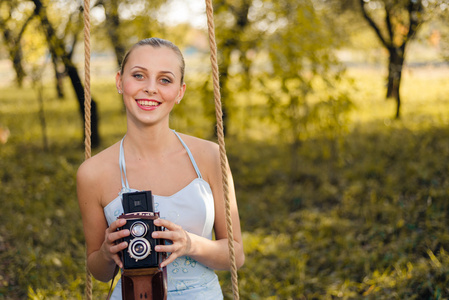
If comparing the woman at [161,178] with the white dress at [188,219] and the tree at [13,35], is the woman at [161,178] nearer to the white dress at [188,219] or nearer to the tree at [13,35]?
the white dress at [188,219]

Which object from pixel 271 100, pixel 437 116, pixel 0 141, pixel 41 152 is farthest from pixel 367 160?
pixel 0 141

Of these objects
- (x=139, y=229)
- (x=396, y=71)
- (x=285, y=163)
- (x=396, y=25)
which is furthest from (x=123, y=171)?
(x=396, y=25)

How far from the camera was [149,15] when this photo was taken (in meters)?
7.28

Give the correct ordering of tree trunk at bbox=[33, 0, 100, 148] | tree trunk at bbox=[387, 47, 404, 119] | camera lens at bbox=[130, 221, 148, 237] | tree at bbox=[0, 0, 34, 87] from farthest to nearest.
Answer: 1. tree trunk at bbox=[387, 47, 404, 119]
2. tree at bbox=[0, 0, 34, 87]
3. tree trunk at bbox=[33, 0, 100, 148]
4. camera lens at bbox=[130, 221, 148, 237]

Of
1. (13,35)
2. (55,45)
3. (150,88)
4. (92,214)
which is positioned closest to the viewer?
(150,88)

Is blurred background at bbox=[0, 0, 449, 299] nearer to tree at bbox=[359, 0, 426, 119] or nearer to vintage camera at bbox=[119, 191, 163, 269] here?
tree at bbox=[359, 0, 426, 119]

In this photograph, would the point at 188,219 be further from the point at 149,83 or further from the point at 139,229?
the point at 149,83

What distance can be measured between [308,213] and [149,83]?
15.0 feet

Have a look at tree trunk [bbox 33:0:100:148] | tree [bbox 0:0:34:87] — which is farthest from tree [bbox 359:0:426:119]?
tree [bbox 0:0:34:87]

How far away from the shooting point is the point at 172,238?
1645 millimetres

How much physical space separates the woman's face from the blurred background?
105 centimetres

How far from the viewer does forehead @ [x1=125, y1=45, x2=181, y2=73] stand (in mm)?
1870

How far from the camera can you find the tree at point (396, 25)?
26.1ft

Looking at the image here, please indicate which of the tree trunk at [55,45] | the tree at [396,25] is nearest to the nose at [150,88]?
the tree trunk at [55,45]
